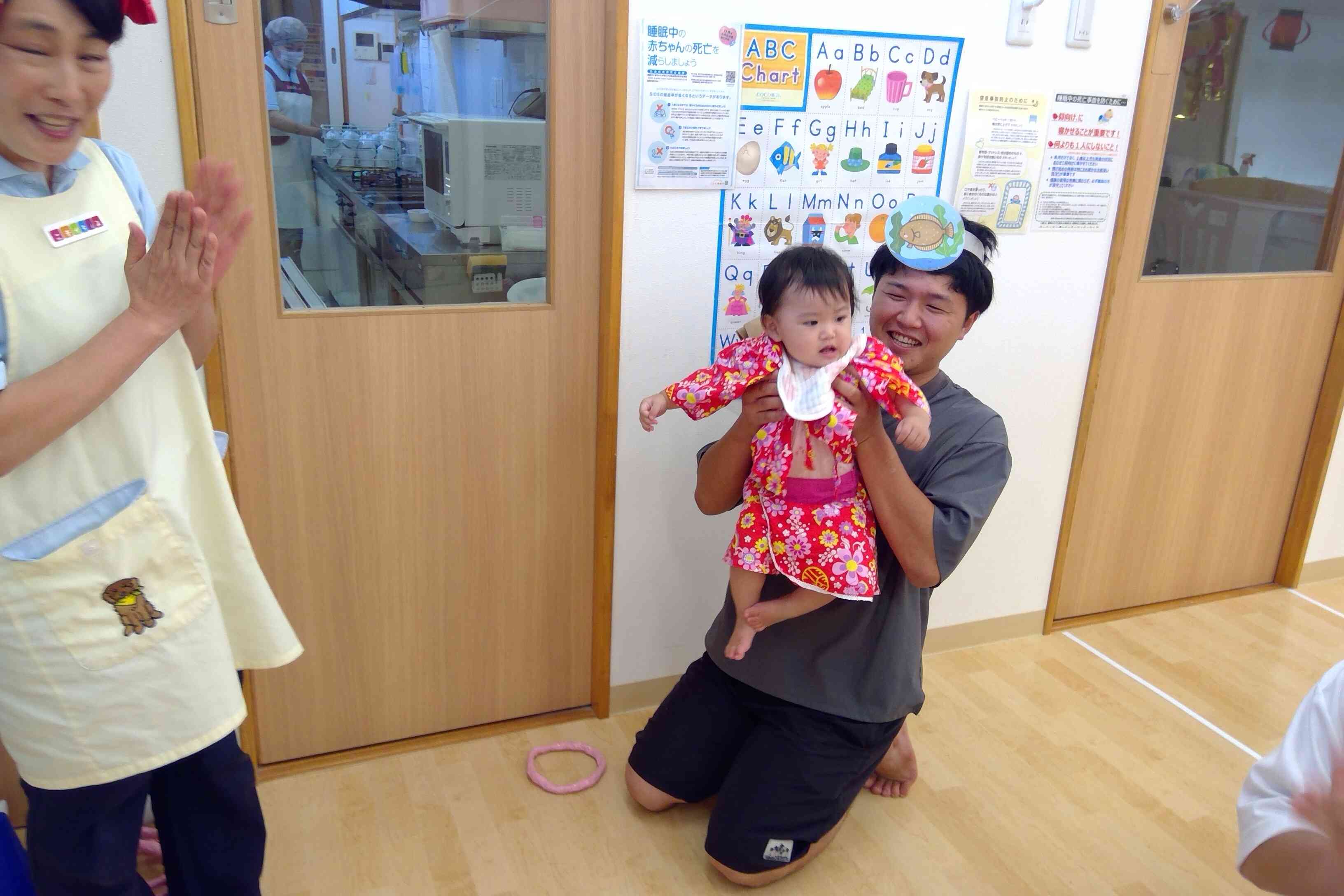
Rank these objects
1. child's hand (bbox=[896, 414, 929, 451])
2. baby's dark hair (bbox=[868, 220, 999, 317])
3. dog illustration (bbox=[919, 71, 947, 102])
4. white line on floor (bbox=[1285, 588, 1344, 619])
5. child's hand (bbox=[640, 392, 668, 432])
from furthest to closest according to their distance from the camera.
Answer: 1. white line on floor (bbox=[1285, 588, 1344, 619])
2. dog illustration (bbox=[919, 71, 947, 102])
3. baby's dark hair (bbox=[868, 220, 999, 317])
4. child's hand (bbox=[640, 392, 668, 432])
5. child's hand (bbox=[896, 414, 929, 451])

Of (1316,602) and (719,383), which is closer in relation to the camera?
(719,383)

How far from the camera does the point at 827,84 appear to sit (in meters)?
2.04

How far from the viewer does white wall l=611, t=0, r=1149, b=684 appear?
2.03 m

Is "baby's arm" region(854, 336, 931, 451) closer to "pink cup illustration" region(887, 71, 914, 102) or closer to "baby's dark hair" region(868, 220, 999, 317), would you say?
"baby's dark hair" region(868, 220, 999, 317)

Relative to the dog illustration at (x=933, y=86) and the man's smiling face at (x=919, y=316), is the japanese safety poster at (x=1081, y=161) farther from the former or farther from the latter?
the man's smiling face at (x=919, y=316)

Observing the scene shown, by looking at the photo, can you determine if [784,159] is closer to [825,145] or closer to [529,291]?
[825,145]

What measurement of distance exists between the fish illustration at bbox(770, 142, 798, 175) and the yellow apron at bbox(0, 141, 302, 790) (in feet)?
4.04

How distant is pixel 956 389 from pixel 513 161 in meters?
0.96

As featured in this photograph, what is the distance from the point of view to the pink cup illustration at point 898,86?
2096 millimetres

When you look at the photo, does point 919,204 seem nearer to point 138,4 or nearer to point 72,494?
point 138,4

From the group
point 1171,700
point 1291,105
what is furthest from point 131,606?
point 1291,105

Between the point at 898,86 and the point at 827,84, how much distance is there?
17cm

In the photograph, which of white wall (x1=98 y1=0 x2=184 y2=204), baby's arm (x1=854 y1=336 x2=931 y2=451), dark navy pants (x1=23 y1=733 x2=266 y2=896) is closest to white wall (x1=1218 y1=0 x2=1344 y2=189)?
baby's arm (x1=854 y1=336 x2=931 y2=451)

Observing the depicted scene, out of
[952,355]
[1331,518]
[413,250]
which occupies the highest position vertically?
[413,250]
